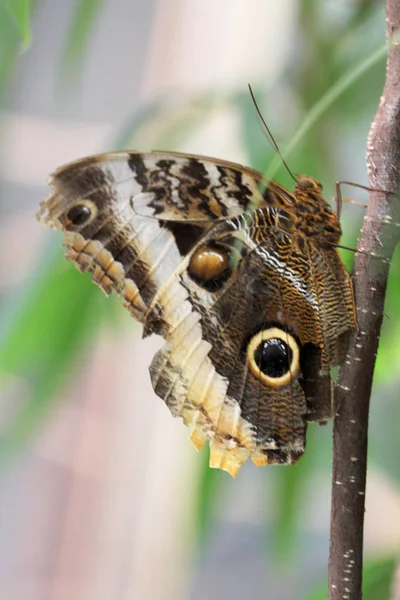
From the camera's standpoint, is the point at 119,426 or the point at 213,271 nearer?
the point at 213,271

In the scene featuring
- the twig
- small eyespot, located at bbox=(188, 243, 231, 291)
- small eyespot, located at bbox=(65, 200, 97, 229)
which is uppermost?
small eyespot, located at bbox=(65, 200, 97, 229)

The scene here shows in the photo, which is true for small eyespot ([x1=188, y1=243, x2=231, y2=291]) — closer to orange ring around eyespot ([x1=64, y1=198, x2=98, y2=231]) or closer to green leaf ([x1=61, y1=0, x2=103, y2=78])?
orange ring around eyespot ([x1=64, y1=198, x2=98, y2=231])

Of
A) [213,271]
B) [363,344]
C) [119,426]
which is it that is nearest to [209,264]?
[213,271]

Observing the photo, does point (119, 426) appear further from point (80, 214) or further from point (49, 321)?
point (80, 214)

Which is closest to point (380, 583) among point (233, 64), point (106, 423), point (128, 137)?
point (128, 137)

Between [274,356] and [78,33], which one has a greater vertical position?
[78,33]

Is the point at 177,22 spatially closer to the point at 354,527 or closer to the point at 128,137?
the point at 128,137

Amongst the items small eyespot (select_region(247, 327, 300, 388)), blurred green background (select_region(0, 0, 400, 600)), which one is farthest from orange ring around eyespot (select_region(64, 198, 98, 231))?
blurred green background (select_region(0, 0, 400, 600))

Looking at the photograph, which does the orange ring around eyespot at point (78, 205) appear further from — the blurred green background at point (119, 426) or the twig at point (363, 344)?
the blurred green background at point (119, 426)
